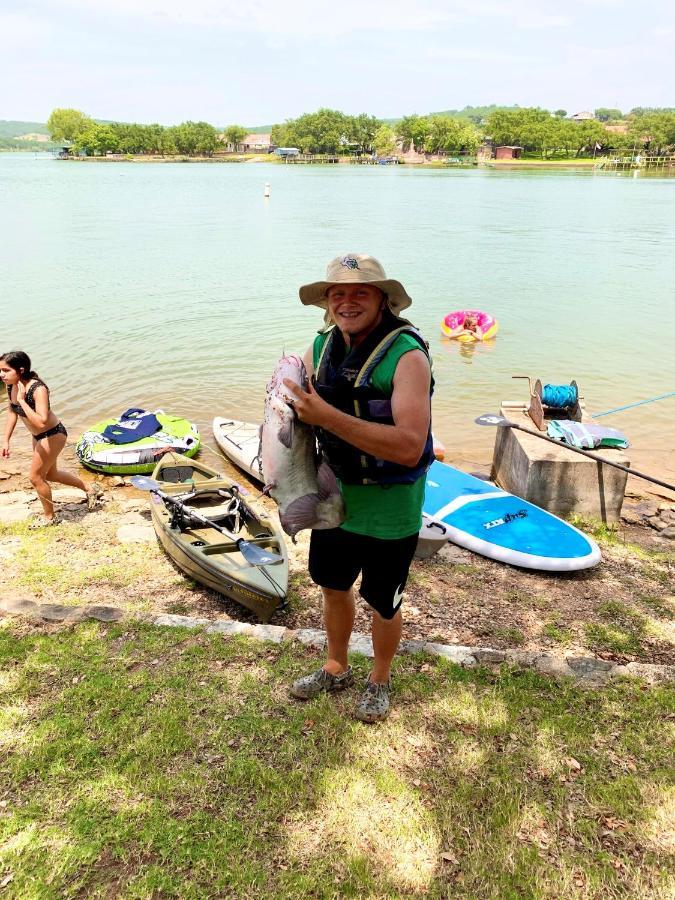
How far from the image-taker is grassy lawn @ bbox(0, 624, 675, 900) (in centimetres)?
261

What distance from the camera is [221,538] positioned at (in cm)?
600

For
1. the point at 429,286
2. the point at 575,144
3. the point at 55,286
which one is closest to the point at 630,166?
the point at 575,144

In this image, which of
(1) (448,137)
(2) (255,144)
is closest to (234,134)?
(2) (255,144)

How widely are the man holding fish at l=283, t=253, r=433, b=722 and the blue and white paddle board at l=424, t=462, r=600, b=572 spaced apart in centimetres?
320

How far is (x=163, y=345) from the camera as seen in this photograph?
53.4 feet

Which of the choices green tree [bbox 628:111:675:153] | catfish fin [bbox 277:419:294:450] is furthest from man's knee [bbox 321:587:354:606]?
green tree [bbox 628:111:675:153]

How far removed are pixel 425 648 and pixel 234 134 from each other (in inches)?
7915

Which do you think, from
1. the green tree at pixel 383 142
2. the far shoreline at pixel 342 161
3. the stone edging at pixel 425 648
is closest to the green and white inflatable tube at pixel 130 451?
the stone edging at pixel 425 648

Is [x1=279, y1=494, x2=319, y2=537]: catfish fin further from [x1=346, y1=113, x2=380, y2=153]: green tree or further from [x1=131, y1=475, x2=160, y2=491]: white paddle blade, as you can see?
[x1=346, y1=113, x2=380, y2=153]: green tree

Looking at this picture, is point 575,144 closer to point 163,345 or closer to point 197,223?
point 197,223

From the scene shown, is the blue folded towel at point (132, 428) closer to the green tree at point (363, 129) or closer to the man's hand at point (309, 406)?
the man's hand at point (309, 406)

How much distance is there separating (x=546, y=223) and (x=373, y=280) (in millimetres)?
44479

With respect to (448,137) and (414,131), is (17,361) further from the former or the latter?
(414,131)

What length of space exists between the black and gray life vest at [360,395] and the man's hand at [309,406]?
0.21 meters
